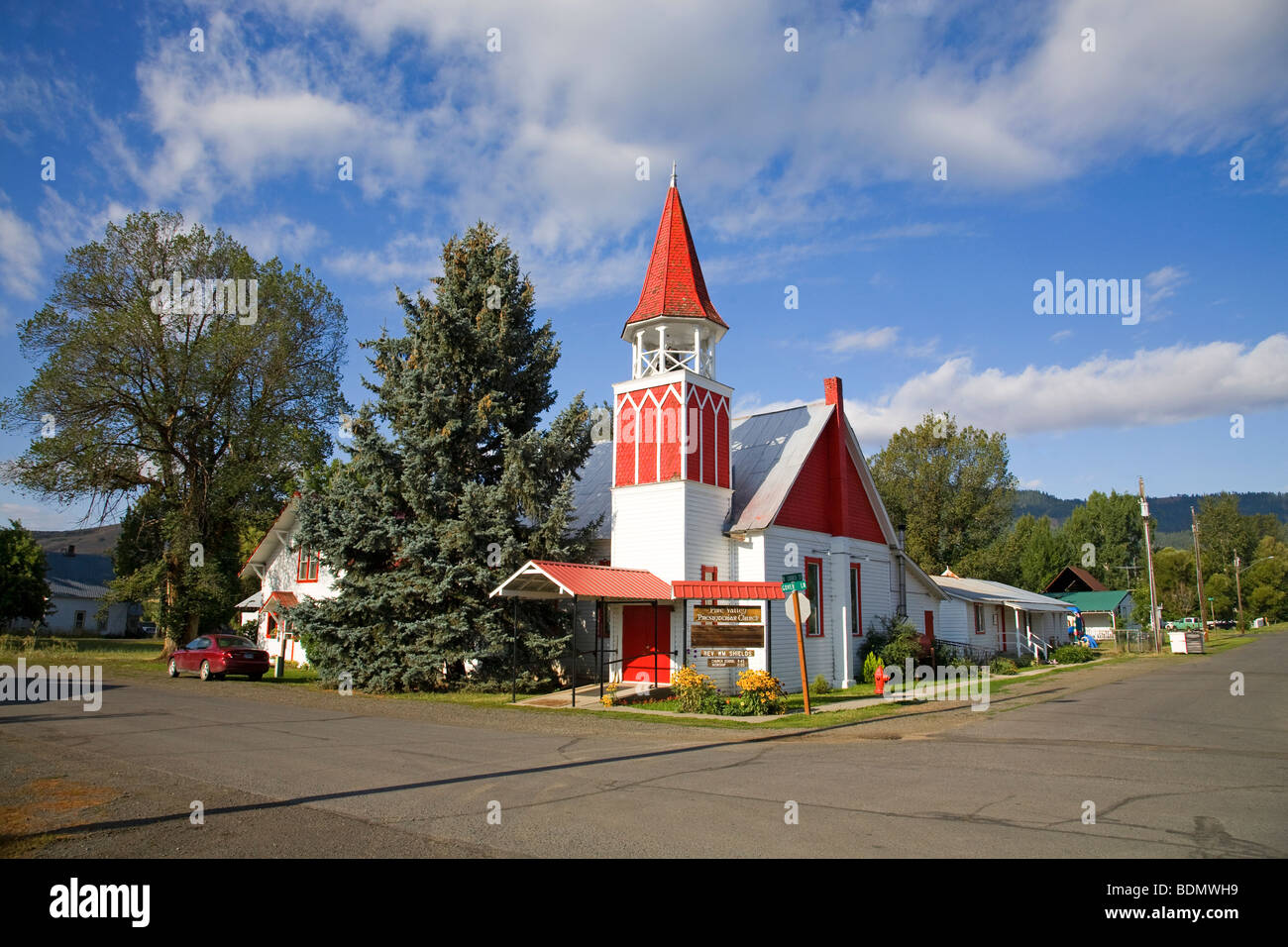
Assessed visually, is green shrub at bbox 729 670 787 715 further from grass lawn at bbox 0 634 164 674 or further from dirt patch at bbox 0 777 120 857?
grass lawn at bbox 0 634 164 674

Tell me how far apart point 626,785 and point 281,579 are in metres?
34.9

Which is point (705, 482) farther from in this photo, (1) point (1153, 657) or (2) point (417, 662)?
(1) point (1153, 657)

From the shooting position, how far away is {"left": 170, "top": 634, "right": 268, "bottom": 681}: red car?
90.6 feet

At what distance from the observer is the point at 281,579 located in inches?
1578

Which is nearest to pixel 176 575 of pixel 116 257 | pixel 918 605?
pixel 116 257

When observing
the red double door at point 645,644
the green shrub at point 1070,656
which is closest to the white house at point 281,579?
the red double door at point 645,644

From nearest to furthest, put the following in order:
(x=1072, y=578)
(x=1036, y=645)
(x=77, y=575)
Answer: (x=1036, y=645)
(x=1072, y=578)
(x=77, y=575)

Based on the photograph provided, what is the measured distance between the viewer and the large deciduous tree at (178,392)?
34344 mm

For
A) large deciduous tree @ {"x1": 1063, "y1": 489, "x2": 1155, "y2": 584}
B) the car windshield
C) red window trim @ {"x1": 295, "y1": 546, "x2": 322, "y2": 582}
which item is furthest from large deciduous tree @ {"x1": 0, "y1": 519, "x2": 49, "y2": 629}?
large deciduous tree @ {"x1": 1063, "y1": 489, "x2": 1155, "y2": 584}

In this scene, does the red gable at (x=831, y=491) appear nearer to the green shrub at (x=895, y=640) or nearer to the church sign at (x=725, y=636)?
the green shrub at (x=895, y=640)

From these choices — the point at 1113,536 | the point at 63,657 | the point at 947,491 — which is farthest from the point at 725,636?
the point at 1113,536

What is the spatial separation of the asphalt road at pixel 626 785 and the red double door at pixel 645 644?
5.04 metres

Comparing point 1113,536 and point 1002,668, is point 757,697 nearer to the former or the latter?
point 1002,668
